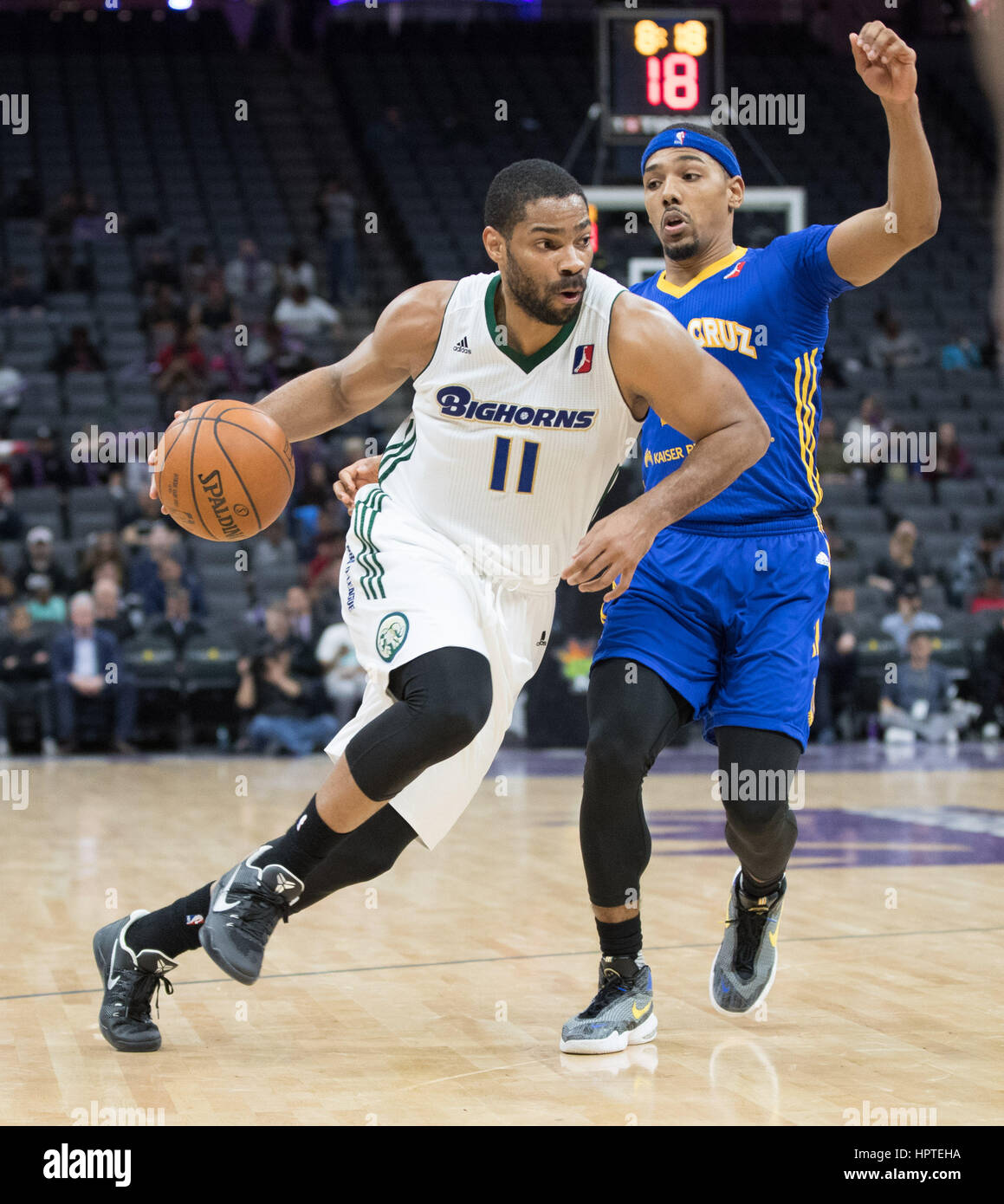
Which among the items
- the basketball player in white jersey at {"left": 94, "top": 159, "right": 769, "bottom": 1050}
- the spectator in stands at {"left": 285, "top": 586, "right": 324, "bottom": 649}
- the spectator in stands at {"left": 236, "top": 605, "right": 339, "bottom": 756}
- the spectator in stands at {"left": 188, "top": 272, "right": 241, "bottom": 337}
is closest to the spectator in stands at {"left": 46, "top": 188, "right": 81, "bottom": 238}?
the spectator in stands at {"left": 188, "top": 272, "right": 241, "bottom": 337}

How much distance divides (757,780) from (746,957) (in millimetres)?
562

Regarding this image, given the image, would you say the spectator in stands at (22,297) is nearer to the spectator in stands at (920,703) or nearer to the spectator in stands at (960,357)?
the spectator in stands at (920,703)

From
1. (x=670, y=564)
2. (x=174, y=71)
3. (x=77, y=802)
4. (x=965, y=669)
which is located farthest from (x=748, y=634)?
(x=174, y=71)

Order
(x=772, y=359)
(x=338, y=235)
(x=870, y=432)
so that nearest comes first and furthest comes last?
(x=772, y=359) < (x=870, y=432) < (x=338, y=235)

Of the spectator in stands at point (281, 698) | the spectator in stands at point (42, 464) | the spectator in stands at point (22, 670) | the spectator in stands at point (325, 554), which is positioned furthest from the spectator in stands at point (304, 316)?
the spectator in stands at point (22, 670)

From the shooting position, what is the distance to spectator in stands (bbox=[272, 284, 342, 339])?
53.3ft

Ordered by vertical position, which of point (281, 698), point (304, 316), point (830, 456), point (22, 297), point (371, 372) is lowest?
point (281, 698)

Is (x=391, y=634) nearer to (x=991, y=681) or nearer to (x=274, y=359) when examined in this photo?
(x=991, y=681)

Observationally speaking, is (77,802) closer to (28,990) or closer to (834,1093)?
(28,990)

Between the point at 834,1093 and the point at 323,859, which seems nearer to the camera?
the point at 834,1093

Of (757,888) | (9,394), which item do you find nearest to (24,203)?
(9,394)

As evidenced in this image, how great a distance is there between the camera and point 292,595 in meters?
12.7

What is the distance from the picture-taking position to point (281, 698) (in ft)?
41.0
